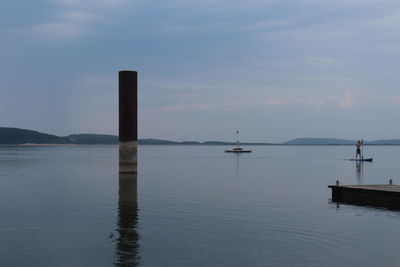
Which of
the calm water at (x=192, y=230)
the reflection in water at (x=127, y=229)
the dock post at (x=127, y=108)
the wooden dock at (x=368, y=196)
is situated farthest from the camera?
the dock post at (x=127, y=108)

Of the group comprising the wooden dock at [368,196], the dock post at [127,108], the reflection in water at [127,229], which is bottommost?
the reflection in water at [127,229]

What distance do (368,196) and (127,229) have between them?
14.8m

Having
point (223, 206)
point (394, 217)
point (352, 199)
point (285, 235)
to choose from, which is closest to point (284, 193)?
point (352, 199)

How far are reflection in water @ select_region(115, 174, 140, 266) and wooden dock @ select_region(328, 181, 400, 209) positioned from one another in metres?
11.9

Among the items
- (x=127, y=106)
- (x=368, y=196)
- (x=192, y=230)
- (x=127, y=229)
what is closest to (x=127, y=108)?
(x=127, y=106)

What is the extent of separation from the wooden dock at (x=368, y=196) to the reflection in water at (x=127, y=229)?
1194 centimetres

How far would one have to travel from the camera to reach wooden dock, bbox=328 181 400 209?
83.8ft

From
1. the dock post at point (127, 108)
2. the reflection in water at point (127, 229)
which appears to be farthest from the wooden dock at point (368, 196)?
the dock post at point (127, 108)

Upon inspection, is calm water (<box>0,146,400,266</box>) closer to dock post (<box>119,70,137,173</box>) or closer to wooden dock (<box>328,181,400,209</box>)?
wooden dock (<box>328,181,400,209</box>)

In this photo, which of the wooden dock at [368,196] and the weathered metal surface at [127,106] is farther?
the weathered metal surface at [127,106]

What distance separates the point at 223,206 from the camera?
2536 cm

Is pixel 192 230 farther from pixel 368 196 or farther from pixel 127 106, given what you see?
pixel 127 106

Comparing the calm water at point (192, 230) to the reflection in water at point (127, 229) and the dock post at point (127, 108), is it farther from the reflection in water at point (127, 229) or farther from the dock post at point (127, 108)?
the dock post at point (127, 108)

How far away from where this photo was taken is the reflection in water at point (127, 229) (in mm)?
14055
